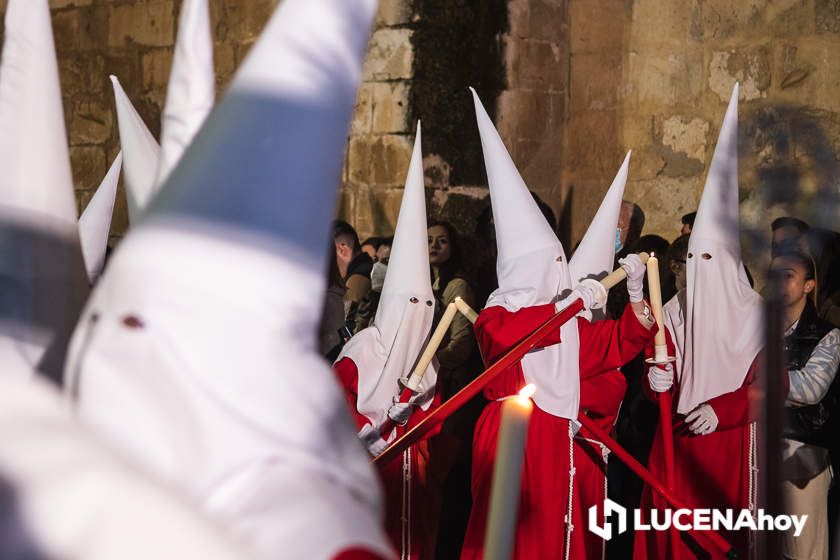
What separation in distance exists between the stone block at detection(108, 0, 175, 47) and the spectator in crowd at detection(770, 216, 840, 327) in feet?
14.7

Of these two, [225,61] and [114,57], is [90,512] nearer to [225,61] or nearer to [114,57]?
[225,61]

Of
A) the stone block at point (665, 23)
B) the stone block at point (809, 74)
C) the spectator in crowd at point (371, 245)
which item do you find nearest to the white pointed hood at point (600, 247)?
the spectator in crowd at point (371, 245)

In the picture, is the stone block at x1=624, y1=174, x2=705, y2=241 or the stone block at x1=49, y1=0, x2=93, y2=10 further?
the stone block at x1=49, y1=0, x2=93, y2=10

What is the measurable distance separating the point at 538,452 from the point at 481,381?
34.7 inches

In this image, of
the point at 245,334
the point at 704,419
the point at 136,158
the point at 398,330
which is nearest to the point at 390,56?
the point at 398,330

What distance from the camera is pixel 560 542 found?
4859 millimetres

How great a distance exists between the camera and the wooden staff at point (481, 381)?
414 cm

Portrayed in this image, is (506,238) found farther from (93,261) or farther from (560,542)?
(93,261)

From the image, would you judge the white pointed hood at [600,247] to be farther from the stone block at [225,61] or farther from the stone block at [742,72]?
the stone block at [225,61]

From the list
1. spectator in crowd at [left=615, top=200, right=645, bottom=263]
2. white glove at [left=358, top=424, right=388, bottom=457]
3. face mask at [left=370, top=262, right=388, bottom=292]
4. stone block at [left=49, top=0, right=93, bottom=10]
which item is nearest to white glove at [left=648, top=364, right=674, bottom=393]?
white glove at [left=358, top=424, right=388, bottom=457]

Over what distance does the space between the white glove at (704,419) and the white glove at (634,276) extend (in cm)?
50

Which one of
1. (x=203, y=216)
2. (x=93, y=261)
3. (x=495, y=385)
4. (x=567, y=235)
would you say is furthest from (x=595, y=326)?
(x=203, y=216)

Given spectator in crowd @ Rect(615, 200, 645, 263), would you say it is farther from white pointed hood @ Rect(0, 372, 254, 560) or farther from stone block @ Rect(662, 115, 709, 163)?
white pointed hood @ Rect(0, 372, 254, 560)

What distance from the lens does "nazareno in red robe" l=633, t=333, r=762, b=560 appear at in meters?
5.02
